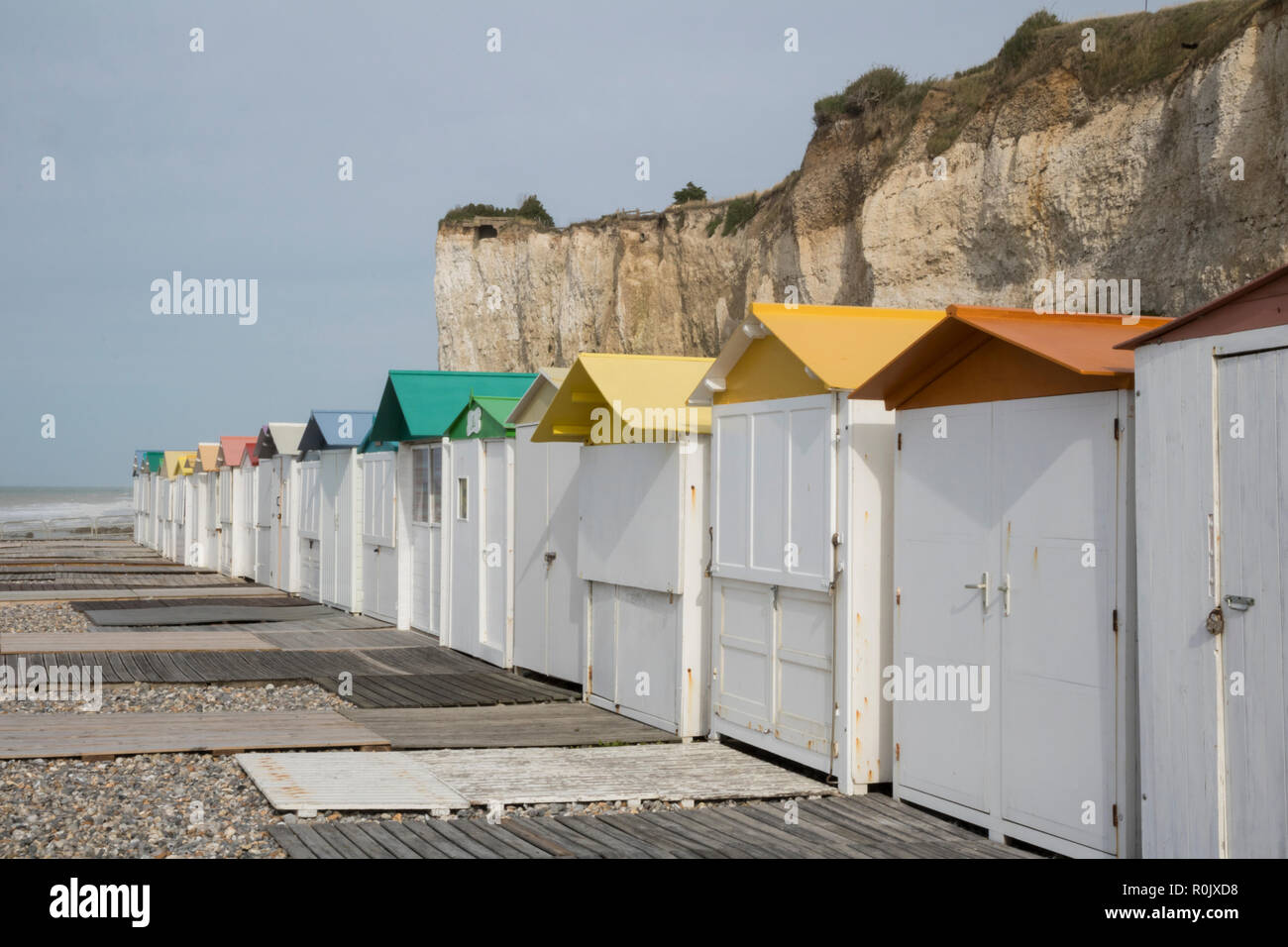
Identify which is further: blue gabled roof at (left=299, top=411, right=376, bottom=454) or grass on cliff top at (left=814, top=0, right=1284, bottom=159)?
grass on cliff top at (left=814, top=0, right=1284, bottom=159)

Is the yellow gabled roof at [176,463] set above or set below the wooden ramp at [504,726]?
above

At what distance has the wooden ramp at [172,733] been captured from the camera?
29.7ft

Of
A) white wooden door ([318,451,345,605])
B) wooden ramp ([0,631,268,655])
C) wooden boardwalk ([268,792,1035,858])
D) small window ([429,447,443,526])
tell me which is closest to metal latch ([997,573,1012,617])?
wooden boardwalk ([268,792,1035,858])

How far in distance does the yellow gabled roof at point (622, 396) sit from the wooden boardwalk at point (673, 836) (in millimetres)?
3526

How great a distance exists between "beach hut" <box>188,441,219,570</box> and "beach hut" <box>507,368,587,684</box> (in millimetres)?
20099

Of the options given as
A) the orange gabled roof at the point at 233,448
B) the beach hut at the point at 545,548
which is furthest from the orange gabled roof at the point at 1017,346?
the orange gabled roof at the point at 233,448

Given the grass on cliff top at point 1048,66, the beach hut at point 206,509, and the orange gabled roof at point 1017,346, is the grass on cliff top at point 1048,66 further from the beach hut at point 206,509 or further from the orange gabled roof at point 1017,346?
the beach hut at point 206,509

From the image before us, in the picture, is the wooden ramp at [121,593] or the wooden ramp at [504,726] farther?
the wooden ramp at [121,593]

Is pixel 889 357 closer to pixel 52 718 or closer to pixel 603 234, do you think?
pixel 52 718

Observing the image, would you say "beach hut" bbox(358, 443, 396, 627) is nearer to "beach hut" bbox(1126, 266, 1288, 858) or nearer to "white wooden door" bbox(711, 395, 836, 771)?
"white wooden door" bbox(711, 395, 836, 771)

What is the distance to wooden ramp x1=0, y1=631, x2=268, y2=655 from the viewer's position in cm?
1499

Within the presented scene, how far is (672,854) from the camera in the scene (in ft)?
20.8

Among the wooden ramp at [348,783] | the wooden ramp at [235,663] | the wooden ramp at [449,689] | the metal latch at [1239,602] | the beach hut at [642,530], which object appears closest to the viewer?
the metal latch at [1239,602]

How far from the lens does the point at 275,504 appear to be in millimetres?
24984
